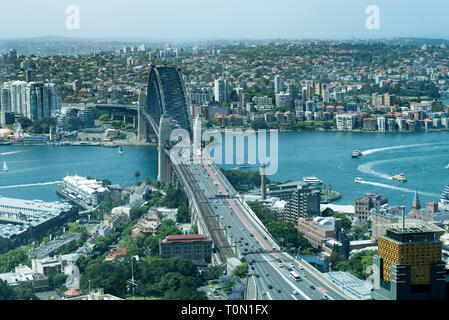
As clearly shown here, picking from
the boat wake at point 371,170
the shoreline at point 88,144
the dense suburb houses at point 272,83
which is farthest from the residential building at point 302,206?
the shoreline at point 88,144

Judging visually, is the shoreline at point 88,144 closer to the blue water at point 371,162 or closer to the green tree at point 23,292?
the blue water at point 371,162

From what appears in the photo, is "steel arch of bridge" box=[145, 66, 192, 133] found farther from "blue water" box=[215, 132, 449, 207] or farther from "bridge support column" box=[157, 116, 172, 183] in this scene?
"blue water" box=[215, 132, 449, 207]

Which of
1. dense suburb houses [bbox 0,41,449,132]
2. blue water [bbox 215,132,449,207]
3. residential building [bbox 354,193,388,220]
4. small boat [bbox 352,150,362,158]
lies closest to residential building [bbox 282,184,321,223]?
residential building [bbox 354,193,388,220]

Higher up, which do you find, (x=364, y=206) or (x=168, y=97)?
(x=168, y=97)

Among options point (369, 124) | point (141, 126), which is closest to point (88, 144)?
point (141, 126)

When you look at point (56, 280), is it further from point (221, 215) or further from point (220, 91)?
point (220, 91)

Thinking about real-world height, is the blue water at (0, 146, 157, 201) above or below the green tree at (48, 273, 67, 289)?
below
